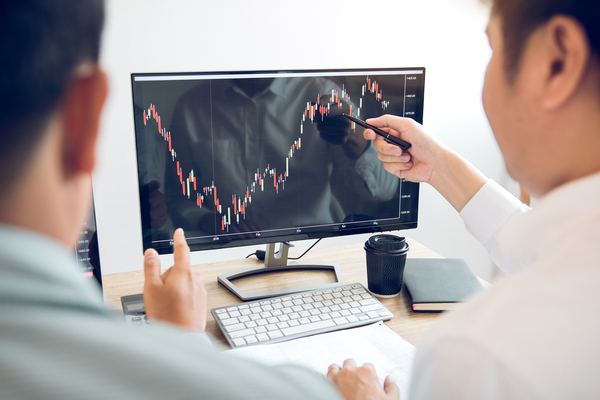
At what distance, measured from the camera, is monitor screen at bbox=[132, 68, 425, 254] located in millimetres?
1016

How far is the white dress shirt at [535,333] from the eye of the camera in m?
0.45

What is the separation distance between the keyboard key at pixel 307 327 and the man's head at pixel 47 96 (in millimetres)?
649

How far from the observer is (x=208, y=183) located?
3.49 ft

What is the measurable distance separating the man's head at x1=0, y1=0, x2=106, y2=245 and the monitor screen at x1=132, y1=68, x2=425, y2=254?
0.66 m

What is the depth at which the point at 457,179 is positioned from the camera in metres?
1.11

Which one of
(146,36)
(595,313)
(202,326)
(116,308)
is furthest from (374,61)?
(595,313)

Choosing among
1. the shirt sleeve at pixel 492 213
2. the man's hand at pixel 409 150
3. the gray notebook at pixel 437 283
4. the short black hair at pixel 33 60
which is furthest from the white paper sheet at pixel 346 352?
the short black hair at pixel 33 60

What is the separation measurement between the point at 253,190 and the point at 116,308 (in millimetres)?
395

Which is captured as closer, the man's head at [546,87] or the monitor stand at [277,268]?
the man's head at [546,87]

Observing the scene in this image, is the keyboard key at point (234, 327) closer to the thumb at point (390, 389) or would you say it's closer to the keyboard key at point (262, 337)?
the keyboard key at point (262, 337)

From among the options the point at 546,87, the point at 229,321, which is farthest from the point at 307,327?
the point at 546,87

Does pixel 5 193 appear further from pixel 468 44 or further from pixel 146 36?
pixel 468 44

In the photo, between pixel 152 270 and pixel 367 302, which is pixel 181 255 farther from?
pixel 367 302

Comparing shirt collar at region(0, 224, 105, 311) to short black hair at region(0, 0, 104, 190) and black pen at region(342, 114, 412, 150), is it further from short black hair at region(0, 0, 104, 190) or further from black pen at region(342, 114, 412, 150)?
black pen at region(342, 114, 412, 150)
